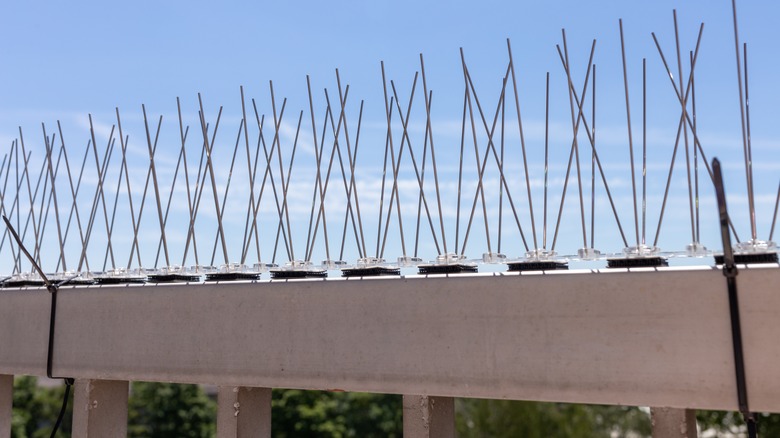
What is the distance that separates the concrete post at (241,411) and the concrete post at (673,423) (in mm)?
1685

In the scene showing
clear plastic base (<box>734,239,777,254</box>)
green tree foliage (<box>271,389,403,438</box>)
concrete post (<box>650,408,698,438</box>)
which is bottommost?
green tree foliage (<box>271,389,403,438</box>)

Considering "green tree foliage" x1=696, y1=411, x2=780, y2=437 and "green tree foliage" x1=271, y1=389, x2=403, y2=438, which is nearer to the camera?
"green tree foliage" x1=696, y1=411, x2=780, y2=437

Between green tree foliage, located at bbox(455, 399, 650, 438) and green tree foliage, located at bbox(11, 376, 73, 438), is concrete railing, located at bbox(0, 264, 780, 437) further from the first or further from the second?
green tree foliage, located at bbox(11, 376, 73, 438)

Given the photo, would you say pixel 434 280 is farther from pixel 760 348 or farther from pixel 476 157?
pixel 760 348

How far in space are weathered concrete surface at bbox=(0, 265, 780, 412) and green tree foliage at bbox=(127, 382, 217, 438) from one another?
26672mm

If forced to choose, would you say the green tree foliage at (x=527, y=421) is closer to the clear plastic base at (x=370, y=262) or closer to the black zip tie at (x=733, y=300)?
the clear plastic base at (x=370, y=262)

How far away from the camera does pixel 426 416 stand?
3.10 meters

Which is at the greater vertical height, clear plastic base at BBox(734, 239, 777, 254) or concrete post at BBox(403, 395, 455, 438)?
clear plastic base at BBox(734, 239, 777, 254)

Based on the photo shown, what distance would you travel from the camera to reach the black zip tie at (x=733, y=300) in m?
2.37

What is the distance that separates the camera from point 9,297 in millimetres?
4352

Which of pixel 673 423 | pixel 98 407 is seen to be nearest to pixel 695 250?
pixel 673 423

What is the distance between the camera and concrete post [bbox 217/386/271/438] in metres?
3.54

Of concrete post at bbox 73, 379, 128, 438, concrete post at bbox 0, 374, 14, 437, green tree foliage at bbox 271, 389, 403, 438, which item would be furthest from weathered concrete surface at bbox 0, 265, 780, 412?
green tree foliage at bbox 271, 389, 403, 438

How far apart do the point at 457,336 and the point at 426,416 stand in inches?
16.0
